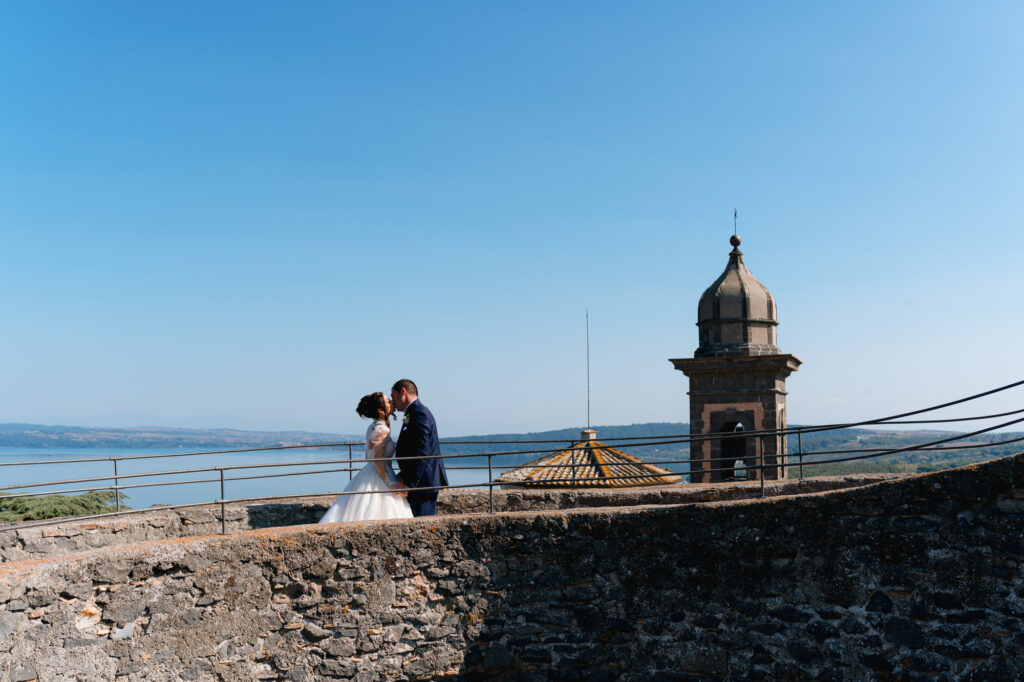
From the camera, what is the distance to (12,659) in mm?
5688

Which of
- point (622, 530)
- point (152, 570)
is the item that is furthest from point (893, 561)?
point (152, 570)

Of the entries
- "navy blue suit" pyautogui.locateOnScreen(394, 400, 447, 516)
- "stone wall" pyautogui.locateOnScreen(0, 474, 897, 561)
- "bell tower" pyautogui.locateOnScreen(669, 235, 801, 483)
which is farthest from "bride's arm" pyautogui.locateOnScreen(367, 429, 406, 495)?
"bell tower" pyautogui.locateOnScreen(669, 235, 801, 483)

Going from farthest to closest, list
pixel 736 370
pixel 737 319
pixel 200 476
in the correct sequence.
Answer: pixel 737 319 < pixel 736 370 < pixel 200 476

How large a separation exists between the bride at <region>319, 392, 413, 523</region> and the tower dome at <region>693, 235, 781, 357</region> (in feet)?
38.6

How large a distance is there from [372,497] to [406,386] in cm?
113

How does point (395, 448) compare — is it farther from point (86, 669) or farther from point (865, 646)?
point (865, 646)

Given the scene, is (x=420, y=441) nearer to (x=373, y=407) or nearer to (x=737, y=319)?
(x=373, y=407)

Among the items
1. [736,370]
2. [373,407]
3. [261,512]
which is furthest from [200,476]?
[736,370]

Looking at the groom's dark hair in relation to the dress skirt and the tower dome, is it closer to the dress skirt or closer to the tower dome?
the dress skirt

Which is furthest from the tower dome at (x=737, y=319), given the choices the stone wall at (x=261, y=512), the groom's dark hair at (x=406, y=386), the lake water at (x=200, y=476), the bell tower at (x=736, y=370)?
the groom's dark hair at (x=406, y=386)

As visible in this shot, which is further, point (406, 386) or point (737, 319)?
point (737, 319)

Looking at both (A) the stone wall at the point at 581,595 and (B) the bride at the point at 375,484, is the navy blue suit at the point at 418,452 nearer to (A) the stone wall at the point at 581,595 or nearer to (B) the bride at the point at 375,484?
(B) the bride at the point at 375,484

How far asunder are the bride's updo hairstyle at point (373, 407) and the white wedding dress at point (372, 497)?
67mm

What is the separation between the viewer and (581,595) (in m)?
7.22
